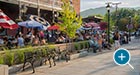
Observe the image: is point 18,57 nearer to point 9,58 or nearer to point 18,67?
point 9,58

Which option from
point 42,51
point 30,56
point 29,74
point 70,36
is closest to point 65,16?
point 70,36

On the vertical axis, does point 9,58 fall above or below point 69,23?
below

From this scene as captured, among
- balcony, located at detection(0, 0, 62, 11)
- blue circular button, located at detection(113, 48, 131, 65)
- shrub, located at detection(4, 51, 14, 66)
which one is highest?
blue circular button, located at detection(113, 48, 131, 65)

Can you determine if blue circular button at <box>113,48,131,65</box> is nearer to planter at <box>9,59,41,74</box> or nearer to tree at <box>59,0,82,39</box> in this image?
planter at <box>9,59,41,74</box>

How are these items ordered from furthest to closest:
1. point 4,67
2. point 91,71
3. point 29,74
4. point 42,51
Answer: point 42,51 → point 91,71 → point 29,74 → point 4,67

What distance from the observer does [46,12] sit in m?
35.8

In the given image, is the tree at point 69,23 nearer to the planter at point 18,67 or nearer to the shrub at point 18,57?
the planter at point 18,67

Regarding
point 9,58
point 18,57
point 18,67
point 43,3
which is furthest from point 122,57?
point 43,3

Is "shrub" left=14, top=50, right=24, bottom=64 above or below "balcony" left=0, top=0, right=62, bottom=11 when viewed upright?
below

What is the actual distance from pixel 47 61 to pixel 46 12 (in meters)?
20.5

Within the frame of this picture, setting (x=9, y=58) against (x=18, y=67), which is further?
(x=9, y=58)

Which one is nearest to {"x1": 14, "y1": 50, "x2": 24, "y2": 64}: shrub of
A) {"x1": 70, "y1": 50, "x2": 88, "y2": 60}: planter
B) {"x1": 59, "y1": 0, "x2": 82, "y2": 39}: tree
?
{"x1": 70, "y1": 50, "x2": 88, "y2": 60}: planter

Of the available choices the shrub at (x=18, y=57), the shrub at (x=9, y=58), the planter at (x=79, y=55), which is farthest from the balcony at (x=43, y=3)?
the shrub at (x=9, y=58)

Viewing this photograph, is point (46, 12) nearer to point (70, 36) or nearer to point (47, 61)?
point (70, 36)
